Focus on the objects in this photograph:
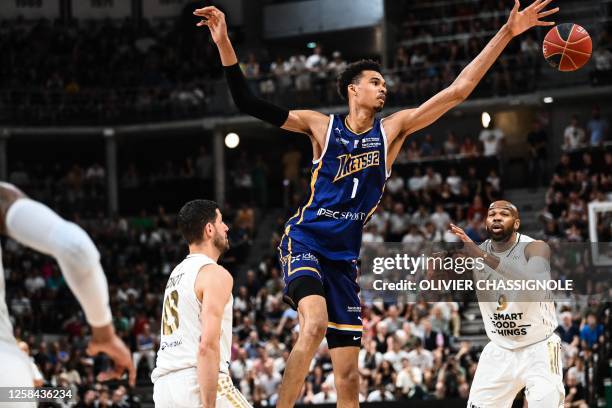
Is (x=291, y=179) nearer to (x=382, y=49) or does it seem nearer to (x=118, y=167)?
(x=382, y=49)

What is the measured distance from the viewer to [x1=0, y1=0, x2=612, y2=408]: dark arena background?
693 inches

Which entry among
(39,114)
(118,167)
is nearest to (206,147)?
(118,167)

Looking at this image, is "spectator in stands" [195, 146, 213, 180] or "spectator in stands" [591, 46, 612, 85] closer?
"spectator in stands" [591, 46, 612, 85]

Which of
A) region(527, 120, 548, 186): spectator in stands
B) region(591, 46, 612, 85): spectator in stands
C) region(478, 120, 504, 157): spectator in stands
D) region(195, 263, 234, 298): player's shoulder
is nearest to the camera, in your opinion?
region(195, 263, 234, 298): player's shoulder

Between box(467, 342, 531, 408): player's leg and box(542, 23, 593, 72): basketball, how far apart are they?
2.57 m

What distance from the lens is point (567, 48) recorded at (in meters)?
9.14

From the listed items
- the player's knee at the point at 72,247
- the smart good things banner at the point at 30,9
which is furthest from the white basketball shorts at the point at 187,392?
the smart good things banner at the point at 30,9

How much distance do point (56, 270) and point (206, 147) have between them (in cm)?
935

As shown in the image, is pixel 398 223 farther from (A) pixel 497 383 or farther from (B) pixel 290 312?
(A) pixel 497 383

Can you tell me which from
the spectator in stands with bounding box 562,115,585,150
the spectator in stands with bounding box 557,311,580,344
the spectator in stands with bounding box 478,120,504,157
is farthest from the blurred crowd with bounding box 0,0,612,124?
the spectator in stands with bounding box 557,311,580,344

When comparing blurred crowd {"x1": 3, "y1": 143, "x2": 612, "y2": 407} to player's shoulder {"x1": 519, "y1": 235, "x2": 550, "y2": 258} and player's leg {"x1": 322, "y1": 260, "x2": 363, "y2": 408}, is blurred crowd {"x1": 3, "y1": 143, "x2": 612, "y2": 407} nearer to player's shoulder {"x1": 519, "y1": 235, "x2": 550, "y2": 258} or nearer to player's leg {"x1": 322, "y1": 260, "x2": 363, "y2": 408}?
player's shoulder {"x1": 519, "y1": 235, "x2": 550, "y2": 258}

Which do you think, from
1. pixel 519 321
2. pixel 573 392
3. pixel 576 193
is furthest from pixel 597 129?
pixel 519 321

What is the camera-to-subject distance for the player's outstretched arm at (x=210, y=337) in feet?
19.7

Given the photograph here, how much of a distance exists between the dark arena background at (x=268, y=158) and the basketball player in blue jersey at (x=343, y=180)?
7472 mm
